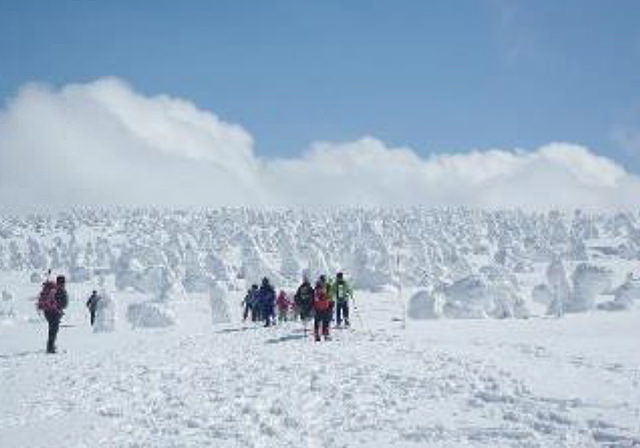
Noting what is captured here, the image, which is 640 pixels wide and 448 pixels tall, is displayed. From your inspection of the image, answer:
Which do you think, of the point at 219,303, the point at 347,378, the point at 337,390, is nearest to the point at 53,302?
the point at 347,378

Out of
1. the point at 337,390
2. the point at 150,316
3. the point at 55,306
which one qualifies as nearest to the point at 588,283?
the point at 150,316

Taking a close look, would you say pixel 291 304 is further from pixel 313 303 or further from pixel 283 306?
pixel 313 303

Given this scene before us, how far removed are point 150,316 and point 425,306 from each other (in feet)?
44.2

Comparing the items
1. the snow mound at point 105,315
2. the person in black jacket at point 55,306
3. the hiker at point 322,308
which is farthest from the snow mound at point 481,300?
the person in black jacket at point 55,306

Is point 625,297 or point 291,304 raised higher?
point 625,297

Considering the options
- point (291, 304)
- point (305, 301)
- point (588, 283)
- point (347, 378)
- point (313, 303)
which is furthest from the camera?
point (588, 283)

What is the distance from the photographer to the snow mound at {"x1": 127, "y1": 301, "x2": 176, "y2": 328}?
149 ft

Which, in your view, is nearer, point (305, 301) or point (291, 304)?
point (305, 301)

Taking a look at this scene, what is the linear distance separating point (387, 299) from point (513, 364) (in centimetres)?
4172

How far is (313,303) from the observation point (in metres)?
27.5

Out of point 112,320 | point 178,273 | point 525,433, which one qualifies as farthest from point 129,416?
point 178,273

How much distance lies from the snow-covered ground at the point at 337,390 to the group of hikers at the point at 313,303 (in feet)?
2.30

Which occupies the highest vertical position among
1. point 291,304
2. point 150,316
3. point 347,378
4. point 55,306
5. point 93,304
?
point 93,304

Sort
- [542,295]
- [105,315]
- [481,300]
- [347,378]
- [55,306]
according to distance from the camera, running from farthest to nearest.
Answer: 1. [542,295]
2. [105,315]
3. [481,300]
4. [55,306]
5. [347,378]
